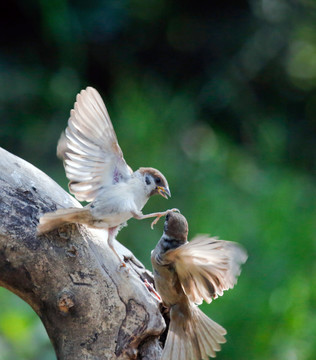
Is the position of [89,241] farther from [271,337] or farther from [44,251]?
[271,337]

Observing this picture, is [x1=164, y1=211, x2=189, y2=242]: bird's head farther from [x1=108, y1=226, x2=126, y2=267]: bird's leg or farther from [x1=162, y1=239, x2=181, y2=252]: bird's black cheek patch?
[x1=108, y1=226, x2=126, y2=267]: bird's leg

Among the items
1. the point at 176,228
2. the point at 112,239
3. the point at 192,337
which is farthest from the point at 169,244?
the point at 192,337

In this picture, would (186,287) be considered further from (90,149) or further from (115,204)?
(90,149)

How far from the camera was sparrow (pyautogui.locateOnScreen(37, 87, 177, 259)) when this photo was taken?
6.20ft

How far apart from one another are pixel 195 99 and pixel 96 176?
259 cm

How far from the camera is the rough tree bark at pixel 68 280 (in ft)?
6.19

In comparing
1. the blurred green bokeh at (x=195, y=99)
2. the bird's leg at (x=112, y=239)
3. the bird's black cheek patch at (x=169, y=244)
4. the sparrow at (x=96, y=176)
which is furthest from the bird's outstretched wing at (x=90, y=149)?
the blurred green bokeh at (x=195, y=99)

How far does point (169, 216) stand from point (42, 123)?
239 centimetres

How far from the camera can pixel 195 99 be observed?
4504 mm

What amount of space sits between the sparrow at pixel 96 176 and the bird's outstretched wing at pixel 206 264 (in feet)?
0.56

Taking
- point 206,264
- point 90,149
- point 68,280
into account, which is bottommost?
point 68,280

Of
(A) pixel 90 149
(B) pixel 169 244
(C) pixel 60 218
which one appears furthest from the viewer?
(B) pixel 169 244

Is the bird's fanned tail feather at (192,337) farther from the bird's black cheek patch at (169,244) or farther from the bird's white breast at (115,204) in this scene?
the bird's white breast at (115,204)

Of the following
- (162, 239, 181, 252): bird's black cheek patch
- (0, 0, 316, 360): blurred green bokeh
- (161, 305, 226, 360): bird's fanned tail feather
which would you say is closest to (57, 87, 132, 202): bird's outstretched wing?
(162, 239, 181, 252): bird's black cheek patch
